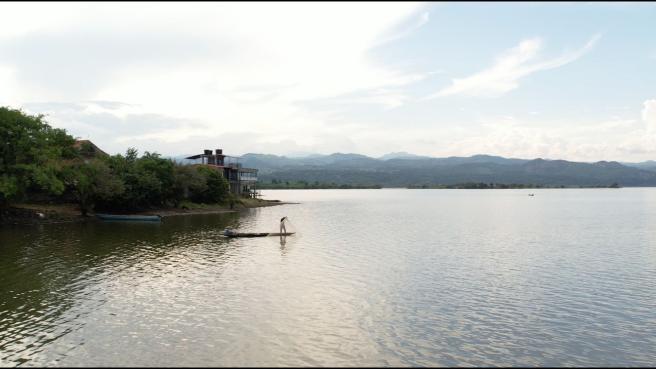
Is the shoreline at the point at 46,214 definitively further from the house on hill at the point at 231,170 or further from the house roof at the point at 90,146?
the house on hill at the point at 231,170

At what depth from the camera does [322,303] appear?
105 feet

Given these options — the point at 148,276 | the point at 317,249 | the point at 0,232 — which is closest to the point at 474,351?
the point at 148,276

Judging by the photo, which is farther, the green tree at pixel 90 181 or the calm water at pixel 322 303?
the green tree at pixel 90 181

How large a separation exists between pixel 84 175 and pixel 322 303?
67648 mm

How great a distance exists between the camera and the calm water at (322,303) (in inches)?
909

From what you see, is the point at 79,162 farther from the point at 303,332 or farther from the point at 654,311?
the point at 654,311

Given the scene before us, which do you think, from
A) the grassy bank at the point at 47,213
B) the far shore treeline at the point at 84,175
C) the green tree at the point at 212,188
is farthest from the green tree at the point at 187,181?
the grassy bank at the point at 47,213

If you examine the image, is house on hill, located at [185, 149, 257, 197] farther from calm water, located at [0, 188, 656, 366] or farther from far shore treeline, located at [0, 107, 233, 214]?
calm water, located at [0, 188, 656, 366]

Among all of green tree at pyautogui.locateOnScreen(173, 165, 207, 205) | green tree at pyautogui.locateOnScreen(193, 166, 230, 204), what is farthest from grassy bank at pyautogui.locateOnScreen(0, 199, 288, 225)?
green tree at pyautogui.locateOnScreen(193, 166, 230, 204)

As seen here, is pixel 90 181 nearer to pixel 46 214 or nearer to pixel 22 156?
pixel 46 214

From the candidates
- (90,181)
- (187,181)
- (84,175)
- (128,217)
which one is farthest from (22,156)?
(187,181)

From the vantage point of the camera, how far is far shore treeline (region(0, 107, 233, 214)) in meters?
71.2

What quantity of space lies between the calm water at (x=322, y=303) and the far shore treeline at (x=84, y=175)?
16.9m

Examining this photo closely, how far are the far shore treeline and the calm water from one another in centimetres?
1687
